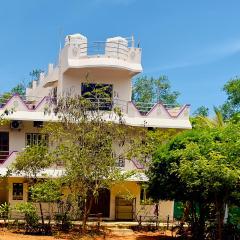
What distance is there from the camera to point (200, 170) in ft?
59.3

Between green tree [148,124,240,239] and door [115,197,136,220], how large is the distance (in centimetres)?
608

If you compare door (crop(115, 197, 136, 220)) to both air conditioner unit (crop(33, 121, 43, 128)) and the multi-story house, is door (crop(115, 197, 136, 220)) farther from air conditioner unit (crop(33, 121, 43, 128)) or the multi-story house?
air conditioner unit (crop(33, 121, 43, 128))

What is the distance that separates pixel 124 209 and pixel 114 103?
583cm

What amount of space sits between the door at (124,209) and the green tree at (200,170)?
6080mm

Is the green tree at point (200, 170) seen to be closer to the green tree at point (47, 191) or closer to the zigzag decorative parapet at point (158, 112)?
the green tree at point (47, 191)

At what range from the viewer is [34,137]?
27.6m

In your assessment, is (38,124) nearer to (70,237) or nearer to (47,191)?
(47,191)

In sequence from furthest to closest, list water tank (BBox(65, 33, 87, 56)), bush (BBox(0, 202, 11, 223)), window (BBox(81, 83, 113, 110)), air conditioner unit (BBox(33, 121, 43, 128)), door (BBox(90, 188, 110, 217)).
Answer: door (BBox(90, 188, 110, 217))
air conditioner unit (BBox(33, 121, 43, 128))
water tank (BBox(65, 33, 87, 56))
bush (BBox(0, 202, 11, 223))
window (BBox(81, 83, 113, 110))

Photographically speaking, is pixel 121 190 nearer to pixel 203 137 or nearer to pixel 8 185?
pixel 8 185

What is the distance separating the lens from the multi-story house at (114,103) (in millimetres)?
26469

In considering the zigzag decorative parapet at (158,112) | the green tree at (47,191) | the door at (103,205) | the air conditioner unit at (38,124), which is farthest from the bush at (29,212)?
the zigzag decorative parapet at (158,112)

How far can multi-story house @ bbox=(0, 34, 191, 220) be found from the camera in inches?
1042

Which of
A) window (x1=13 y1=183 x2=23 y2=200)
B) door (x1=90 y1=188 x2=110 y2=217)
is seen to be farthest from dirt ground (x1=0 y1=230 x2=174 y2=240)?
window (x1=13 y1=183 x2=23 y2=200)

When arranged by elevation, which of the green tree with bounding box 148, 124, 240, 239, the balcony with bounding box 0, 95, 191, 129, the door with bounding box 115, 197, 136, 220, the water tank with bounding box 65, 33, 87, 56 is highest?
the water tank with bounding box 65, 33, 87, 56
